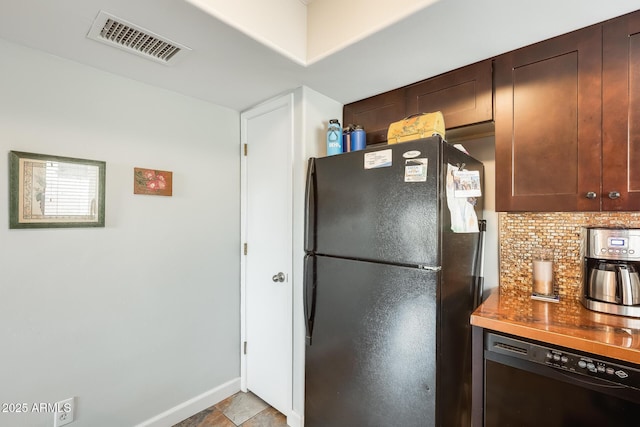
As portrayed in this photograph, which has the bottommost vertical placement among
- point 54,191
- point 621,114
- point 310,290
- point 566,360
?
point 566,360

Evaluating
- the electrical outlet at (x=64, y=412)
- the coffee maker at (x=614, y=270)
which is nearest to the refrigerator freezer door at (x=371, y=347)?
the coffee maker at (x=614, y=270)

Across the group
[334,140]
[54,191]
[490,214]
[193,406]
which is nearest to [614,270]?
[490,214]

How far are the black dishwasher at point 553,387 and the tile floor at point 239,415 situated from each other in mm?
1379

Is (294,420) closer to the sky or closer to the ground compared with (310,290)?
closer to the ground

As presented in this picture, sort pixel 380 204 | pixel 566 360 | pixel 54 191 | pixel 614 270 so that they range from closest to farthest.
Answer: pixel 566 360 → pixel 614 270 → pixel 380 204 → pixel 54 191

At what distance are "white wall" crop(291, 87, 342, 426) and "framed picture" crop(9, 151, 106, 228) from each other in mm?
1126

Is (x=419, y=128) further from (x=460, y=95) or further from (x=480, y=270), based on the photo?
(x=480, y=270)

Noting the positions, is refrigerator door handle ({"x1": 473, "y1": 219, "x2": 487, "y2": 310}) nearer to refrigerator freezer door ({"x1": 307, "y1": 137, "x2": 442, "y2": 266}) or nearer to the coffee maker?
the coffee maker

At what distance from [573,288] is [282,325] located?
5.68ft

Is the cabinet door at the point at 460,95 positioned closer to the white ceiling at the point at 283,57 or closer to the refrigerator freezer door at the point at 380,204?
the white ceiling at the point at 283,57

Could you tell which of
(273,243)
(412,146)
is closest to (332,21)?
(412,146)

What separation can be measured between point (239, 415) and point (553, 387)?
1.86 meters

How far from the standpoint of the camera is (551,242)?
1.60m

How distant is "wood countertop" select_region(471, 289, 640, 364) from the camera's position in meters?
0.99
